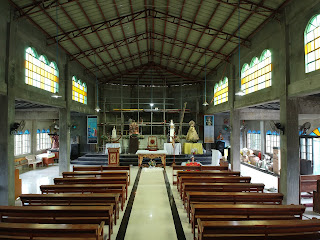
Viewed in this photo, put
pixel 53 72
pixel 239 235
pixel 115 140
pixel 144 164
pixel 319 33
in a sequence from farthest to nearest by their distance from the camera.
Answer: pixel 115 140
pixel 144 164
pixel 53 72
pixel 319 33
pixel 239 235

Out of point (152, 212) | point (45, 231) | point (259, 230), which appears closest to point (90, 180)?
point (152, 212)

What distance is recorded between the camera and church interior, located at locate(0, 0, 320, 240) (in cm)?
534

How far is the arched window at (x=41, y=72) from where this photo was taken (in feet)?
37.8

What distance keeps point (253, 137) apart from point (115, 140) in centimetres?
1390

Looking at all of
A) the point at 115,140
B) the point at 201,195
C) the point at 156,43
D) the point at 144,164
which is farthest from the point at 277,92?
the point at 115,140

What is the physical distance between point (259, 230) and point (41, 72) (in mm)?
13142

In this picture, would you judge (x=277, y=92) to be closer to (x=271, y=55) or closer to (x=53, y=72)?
(x=271, y=55)

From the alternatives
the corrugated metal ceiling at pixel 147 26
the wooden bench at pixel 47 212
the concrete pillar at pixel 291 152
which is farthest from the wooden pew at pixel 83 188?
the corrugated metal ceiling at pixel 147 26

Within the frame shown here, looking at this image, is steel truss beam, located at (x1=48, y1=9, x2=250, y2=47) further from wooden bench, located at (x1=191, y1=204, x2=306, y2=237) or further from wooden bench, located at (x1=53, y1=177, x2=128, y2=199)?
wooden bench, located at (x1=191, y1=204, x2=306, y2=237)

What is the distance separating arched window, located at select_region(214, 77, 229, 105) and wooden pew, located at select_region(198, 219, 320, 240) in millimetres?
14278

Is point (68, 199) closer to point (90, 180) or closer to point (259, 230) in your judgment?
point (90, 180)

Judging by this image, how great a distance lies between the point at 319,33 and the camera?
8180 millimetres

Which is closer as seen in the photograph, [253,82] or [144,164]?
[253,82]

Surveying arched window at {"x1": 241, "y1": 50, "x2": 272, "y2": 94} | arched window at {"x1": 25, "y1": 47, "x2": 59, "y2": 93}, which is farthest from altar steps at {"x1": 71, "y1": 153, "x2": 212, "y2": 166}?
arched window at {"x1": 241, "y1": 50, "x2": 272, "y2": 94}
